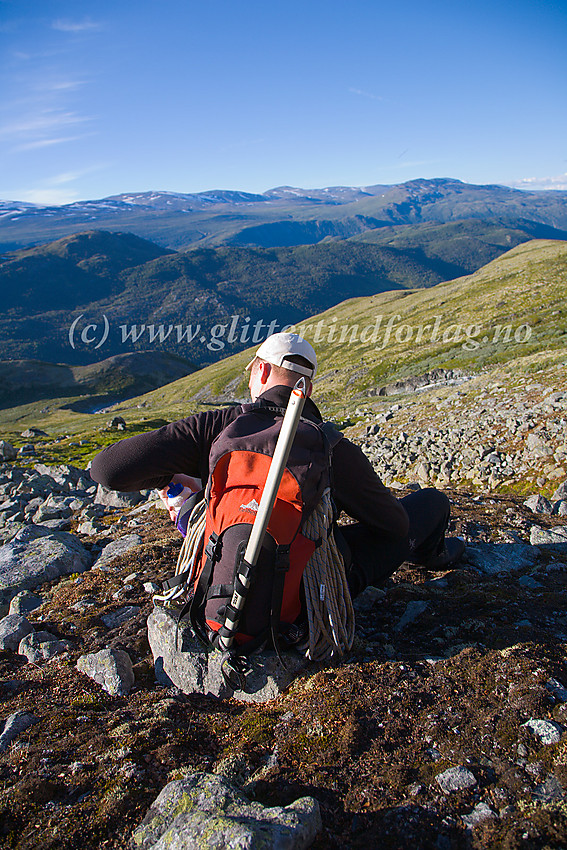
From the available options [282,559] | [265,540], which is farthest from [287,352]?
[282,559]

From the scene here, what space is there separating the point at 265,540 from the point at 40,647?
268cm

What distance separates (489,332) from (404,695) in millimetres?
67305

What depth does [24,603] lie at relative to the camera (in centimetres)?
588

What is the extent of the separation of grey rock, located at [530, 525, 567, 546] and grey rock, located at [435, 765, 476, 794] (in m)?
5.21

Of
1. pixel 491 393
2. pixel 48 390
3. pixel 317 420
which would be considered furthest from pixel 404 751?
pixel 48 390

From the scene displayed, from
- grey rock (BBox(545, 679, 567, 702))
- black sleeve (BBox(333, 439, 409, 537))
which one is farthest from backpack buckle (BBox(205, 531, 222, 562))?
grey rock (BBox(545, 679, 567, 702))

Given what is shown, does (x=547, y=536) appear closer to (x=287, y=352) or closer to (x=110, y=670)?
(x=287, y=352)

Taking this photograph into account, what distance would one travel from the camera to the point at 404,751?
2.95 meters

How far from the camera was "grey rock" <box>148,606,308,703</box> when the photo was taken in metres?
3.78

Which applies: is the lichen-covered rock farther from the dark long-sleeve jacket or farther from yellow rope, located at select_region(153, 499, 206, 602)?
yellow rope, located at select_region(153, 499, 206, 602)

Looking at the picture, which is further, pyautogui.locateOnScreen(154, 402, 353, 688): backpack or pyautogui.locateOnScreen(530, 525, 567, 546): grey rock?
pyautogui.locateOnScreen(530, 525, 567, 546): grey rock

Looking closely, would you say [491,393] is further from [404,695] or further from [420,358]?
[420,358]

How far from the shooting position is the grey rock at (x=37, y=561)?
6469 millimetres

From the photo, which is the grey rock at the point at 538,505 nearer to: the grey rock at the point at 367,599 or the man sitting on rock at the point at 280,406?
the grey rock at the point at 367,599
